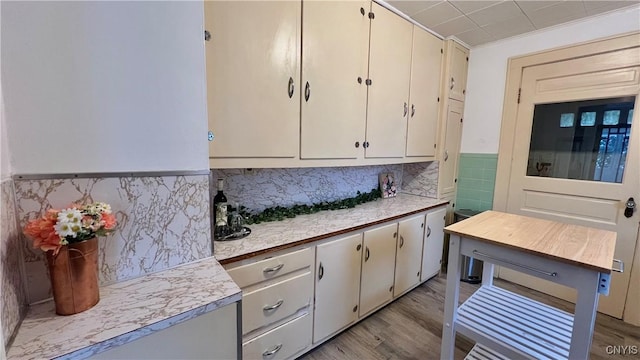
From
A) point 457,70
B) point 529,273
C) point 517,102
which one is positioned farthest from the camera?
point 457,70

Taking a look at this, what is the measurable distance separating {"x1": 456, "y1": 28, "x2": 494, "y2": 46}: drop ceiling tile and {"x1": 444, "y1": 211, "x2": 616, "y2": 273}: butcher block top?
5.89 ft

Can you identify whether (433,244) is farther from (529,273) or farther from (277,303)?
(277,303)

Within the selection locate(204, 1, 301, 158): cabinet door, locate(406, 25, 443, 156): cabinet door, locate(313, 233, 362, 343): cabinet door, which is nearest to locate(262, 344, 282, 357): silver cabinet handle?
locate(313, 233, 362, 343): cabinet door

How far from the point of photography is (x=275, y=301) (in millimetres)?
1413

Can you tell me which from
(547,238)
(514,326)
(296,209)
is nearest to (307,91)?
(296,209)

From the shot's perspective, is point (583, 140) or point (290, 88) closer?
point (290, 88)

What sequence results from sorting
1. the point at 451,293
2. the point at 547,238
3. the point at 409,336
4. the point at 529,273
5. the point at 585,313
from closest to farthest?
the point at 585,313, the point at 529,273, the point at 547,238, the point at 451,293, the point at 409,336

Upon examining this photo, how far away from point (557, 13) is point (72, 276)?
134 inches

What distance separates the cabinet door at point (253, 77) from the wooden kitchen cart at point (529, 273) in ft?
3.87

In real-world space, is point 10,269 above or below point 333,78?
below

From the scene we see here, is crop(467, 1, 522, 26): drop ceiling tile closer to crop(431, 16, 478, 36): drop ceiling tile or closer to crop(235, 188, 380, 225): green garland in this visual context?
crop(431, 16, 478, 36): drop ceiling tile

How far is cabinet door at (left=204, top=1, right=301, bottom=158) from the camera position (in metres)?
1.25

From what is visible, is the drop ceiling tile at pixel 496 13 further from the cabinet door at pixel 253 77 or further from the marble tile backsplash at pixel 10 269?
the marble tile backsplash at pixel 10 269

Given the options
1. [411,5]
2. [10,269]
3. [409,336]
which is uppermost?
[411,5]
